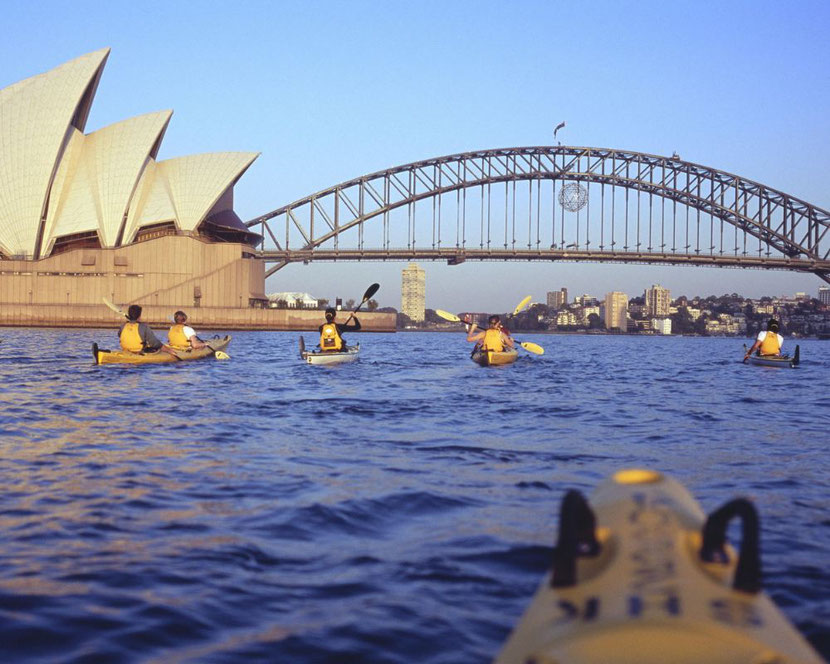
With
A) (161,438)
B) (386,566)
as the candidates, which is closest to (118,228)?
(161,438)

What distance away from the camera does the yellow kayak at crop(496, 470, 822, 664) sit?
6.52 feet

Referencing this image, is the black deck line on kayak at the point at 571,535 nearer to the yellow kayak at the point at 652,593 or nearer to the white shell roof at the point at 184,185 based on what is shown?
the yellow kayak at the point at 652,593

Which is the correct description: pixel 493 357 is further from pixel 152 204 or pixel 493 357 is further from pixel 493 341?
pixel 152 204

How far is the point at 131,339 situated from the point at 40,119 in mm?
45818

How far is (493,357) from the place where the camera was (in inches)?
923

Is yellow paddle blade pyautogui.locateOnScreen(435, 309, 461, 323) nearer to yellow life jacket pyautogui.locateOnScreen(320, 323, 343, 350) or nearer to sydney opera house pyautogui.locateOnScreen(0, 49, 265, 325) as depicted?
yellow life jacket pyautogui.locateOnScreen(320, 323, 343, 350)

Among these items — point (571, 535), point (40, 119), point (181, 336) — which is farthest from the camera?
point (40, 119)

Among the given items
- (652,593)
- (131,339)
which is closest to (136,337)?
(131,339)

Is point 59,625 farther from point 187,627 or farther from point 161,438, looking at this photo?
point 161,438

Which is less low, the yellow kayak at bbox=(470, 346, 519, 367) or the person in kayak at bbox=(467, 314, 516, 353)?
the person in kayak at bbox=(467, 314, 516, 353)

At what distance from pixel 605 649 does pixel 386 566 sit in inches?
104

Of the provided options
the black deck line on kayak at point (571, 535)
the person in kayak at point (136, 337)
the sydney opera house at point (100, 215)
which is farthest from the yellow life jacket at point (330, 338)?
the sydney opera house at point (100, 215)

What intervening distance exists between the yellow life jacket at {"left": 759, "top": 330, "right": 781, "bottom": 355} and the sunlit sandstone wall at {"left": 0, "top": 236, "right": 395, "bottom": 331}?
173 feet

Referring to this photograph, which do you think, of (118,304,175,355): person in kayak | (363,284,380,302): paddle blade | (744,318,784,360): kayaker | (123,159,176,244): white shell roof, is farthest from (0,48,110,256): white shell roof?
(744,318,784,360): kayaker
